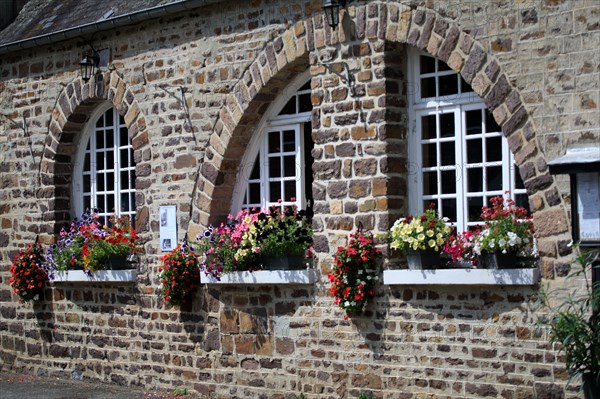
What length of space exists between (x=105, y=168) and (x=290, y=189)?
125 inches

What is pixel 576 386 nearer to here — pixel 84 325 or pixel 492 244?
pixel 492 244

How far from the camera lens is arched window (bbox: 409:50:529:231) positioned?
9930 millimetres

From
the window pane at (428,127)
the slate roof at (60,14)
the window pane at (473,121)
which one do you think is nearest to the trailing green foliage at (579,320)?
the window pane at (473,121)

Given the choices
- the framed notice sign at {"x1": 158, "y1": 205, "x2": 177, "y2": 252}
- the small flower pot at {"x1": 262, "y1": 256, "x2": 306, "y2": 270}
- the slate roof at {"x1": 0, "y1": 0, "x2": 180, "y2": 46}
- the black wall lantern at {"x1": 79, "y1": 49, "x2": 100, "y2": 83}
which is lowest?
the small flower pot at {"x1": 262, "y1": 256, "x2": 306, "y2": 270}

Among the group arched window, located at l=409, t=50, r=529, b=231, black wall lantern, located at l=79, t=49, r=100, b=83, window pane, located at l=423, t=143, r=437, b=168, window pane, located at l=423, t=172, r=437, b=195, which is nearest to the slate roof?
black wall lantern, located at l=79, t=49, r=100, b=83

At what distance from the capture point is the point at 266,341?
11367mm

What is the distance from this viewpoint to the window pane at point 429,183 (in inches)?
410

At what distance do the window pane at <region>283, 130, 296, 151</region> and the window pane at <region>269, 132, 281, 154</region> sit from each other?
9cm

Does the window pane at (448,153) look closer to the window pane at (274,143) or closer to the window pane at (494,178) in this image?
the window pane at (494,178)

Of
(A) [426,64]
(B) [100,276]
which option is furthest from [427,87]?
(B) [100,276]

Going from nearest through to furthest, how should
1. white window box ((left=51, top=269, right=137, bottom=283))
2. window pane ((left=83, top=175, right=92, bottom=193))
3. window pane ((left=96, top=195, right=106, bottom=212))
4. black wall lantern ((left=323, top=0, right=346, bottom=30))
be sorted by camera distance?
black wall lantern ((left=323, top=0, right=346, bottom=30)) → white window box ((left=51, top=269, right=137, bottom=283)) → window pane ((left=96, top=195, right=106, bottom=212)) → window pane ((left=83, top=175, right=92, bottom=193))

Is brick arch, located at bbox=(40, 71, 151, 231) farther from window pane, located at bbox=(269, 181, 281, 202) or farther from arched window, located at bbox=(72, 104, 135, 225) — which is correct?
window pane, located at bbox=(269, 181, 281, 202)

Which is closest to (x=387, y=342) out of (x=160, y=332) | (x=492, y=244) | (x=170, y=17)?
(x=492, y=244)

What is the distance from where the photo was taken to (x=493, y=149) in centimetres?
995
